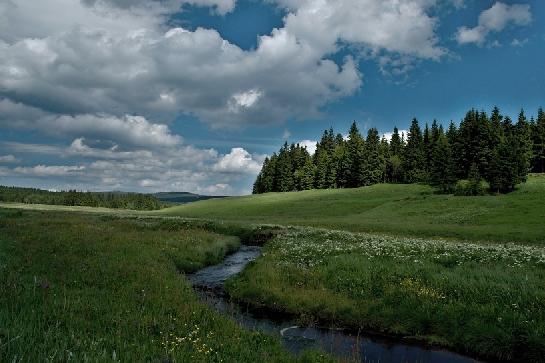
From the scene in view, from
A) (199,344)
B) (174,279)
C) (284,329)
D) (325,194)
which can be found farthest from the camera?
(325,194)

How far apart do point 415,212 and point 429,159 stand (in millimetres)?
57004

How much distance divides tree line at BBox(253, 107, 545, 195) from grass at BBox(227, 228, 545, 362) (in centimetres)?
6593

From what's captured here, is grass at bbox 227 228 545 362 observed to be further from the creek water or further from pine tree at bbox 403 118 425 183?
pine tree at bbox 403 118 425 183

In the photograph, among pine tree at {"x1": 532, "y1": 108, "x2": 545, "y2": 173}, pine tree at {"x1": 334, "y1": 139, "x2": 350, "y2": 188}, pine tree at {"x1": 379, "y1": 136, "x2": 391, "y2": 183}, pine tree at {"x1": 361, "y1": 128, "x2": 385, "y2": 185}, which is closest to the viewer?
pine tree at {"x1": 532, "y1": 108, "x2": 545, "y2": 173}

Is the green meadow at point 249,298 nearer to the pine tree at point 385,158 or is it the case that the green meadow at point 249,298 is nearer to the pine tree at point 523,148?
the pine tree at point 523,148

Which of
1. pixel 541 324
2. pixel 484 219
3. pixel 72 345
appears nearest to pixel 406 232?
pixel 484 219

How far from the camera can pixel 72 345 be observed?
737cm

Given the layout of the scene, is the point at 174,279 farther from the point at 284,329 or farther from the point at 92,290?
the point at 284,329

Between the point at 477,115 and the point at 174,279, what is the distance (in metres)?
109

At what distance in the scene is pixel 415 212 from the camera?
67.2 metres

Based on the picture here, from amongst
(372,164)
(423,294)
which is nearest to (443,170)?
(372,164)

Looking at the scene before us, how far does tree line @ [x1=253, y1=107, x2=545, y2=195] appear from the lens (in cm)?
8162

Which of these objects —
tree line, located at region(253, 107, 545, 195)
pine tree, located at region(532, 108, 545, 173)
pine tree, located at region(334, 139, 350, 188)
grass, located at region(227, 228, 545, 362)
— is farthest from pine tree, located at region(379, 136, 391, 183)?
grass, located at region(227, 228, 545, 362)

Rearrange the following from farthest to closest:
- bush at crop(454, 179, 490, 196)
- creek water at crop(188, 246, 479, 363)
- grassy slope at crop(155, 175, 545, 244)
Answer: bush at crop(454, 179, 490, 196)
grassy slope at crop(155, 175, 545, 244)
creek water at crop(188, 246, 479, 363)
